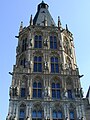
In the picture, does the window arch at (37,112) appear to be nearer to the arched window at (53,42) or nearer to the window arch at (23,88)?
the window arch at (23,88)

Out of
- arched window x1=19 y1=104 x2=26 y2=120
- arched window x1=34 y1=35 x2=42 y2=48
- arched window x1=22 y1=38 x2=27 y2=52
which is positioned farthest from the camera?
arched window x1=22 y1=38 x2=27 y2=52

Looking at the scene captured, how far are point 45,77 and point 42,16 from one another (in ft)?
50.0

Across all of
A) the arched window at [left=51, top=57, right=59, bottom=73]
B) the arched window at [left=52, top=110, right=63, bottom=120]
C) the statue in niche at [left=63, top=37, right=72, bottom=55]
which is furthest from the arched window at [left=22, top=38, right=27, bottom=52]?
the arched window at [left=52, top=110, right=63, bottom=120]

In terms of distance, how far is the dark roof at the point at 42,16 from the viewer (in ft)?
146

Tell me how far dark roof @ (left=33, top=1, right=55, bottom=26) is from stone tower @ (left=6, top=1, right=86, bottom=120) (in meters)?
0.33

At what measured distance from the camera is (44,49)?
39094 millimetres

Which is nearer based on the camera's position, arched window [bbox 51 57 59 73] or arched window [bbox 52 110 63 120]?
arched window [bbox 52 110 63 120]

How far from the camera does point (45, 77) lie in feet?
116

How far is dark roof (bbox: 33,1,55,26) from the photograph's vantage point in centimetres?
4456

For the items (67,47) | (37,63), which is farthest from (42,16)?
(37,63)

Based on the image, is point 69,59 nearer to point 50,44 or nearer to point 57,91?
point 50,44

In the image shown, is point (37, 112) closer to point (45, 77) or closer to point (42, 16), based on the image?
point (45, 77)

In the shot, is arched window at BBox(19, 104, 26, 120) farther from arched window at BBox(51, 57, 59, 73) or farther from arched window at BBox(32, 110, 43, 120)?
arched window at BBox(51, 57, 59, 73)

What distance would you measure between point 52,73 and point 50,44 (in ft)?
20.1
